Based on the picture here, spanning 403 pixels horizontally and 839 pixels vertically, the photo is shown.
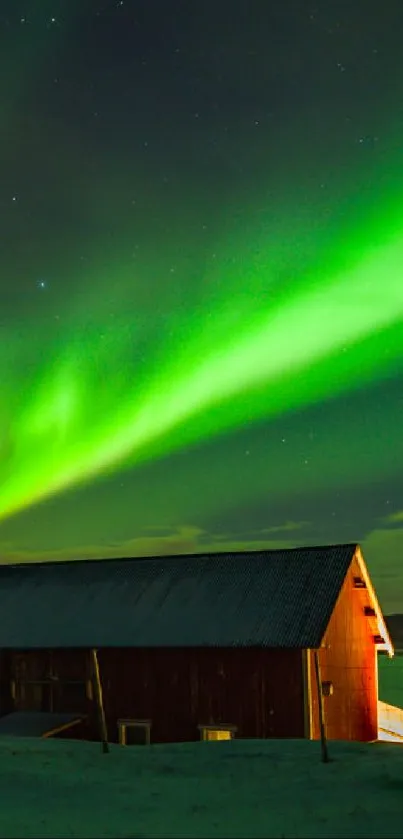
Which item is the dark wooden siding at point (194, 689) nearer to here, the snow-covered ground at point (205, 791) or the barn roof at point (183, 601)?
the barn roof at point (183, 601)

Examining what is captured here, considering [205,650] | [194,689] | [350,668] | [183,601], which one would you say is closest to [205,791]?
[194,689]

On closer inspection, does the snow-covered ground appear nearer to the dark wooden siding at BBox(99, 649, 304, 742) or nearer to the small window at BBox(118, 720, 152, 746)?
the dark wooden siding at BBox(99, 649, 304, 742)

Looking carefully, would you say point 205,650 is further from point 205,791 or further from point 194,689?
point 205,791

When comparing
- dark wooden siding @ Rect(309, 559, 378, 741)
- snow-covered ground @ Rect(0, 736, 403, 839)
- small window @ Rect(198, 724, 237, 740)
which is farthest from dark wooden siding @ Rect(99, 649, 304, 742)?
snow-covered ground @ Rect(0, 736, 403, 839)

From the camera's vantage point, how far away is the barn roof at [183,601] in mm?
33469

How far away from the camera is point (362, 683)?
36.3m

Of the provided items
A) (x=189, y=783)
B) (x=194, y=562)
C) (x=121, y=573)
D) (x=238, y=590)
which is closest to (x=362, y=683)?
(x=238, y=590)

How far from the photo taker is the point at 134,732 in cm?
3381

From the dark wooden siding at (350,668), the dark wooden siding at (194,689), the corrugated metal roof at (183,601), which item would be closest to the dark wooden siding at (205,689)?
the dark wooden siding at (194,689)

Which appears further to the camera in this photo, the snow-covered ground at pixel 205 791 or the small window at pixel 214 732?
the small window at pixel 214 732

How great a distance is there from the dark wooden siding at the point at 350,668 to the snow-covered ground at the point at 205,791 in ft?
30.0

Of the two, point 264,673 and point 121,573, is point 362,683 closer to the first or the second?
point 264,673

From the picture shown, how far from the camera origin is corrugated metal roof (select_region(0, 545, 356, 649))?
33.5 m

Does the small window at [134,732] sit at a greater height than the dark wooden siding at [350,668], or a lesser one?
lesser
